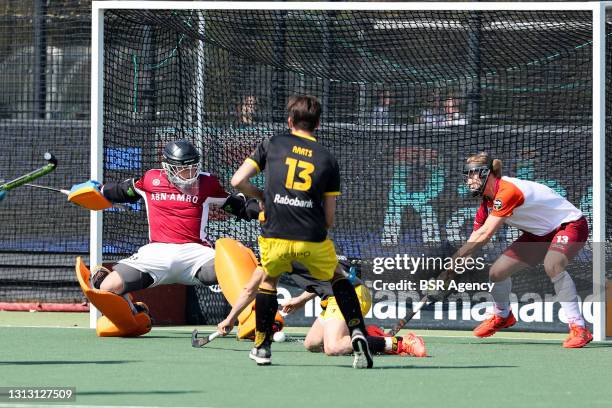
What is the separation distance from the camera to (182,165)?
29.6 ft

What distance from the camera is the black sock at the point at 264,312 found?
7.24 meters

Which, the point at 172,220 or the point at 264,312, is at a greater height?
the point at 172,220

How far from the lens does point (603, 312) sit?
9.30m

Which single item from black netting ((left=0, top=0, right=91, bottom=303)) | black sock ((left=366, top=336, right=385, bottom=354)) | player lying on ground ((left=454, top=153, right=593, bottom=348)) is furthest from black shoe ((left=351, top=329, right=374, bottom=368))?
black netting ((left=0, top=0, right=91, bottom=303))

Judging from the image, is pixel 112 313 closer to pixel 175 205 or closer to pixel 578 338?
pixel 175 205

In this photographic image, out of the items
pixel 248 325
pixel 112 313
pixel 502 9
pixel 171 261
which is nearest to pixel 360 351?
pixel 248 325

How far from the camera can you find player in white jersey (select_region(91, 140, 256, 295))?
902 centimetres

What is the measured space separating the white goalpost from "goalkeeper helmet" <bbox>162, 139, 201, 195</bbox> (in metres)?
0.94

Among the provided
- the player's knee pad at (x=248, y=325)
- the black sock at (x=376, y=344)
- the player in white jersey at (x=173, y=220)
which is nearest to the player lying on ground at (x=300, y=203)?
the black sock at (x=376, y=344)

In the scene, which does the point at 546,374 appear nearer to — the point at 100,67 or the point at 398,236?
the point at 398,236

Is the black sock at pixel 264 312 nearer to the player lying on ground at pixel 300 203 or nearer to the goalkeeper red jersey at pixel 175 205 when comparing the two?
the player lying on ground at pixel 300 203

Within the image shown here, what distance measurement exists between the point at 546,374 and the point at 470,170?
200 centimetres

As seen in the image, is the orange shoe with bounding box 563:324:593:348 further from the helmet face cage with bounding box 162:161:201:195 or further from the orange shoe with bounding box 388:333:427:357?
the helmet face cage with bounding box 162:161:201:195

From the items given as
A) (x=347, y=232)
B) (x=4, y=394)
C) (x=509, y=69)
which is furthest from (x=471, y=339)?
(x=4, y=394)
